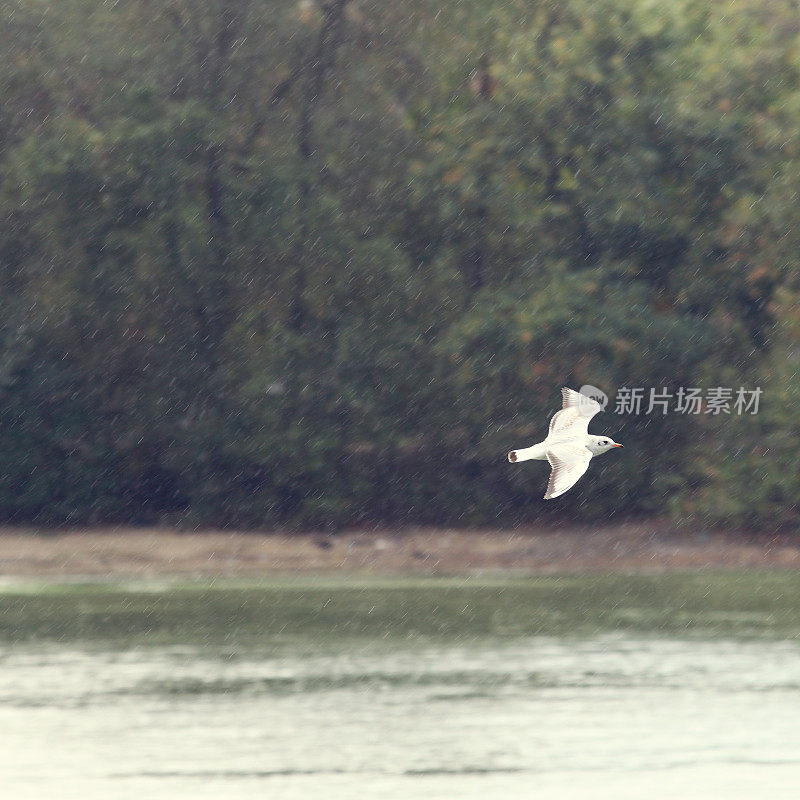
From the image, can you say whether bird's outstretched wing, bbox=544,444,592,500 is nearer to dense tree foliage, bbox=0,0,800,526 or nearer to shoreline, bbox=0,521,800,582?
shoreline, bbox=0,521,800,582

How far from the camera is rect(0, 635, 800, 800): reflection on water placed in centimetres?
2442

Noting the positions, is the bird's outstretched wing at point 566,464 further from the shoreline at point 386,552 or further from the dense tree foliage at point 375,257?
the dense tree foliage at point 375,257

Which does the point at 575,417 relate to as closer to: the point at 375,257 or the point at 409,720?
the point at 409,720

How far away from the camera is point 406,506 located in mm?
53312

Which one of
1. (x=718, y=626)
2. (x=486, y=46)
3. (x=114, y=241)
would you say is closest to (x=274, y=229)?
(x=114, y=241)

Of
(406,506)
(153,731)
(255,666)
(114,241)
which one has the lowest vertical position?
(153,731)

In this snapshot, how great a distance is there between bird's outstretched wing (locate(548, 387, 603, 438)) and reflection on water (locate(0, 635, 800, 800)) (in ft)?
18.2

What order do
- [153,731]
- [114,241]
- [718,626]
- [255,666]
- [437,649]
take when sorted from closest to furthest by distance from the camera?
[153,731]
[255,666]
[437,649]
[718,626]
[114,241]

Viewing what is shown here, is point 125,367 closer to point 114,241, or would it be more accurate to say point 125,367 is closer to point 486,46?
point 114,241

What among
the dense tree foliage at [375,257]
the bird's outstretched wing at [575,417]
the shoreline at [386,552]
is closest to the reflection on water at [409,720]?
the bird's outstretched wing at [575,417]

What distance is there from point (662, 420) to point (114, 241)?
1545 cm

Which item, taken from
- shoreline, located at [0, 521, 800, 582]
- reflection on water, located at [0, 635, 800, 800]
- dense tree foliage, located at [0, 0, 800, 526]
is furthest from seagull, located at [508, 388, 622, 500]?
dense tree foliage, located at [0, 0, 800, 526]

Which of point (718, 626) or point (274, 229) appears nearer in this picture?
point (718, 626)

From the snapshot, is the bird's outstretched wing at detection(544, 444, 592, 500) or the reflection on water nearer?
the bird's outstretched wing at detection(544, 444, 592, 500)
